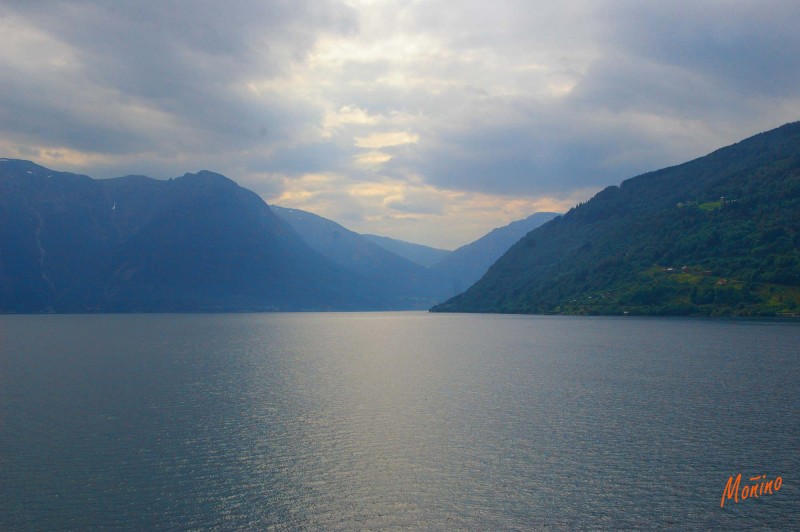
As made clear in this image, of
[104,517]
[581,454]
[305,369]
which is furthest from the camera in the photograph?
[305,369]

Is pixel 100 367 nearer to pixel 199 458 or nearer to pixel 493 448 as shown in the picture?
pixel 199 458

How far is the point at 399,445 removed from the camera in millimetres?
55344

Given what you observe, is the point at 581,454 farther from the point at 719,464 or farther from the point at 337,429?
the point at 337,429

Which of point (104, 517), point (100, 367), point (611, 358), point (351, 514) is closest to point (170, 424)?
point (104, 517)

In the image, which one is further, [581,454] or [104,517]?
[581,454]

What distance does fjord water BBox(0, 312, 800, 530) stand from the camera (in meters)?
38.8

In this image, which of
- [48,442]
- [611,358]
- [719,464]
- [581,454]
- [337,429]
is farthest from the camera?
[611,358]

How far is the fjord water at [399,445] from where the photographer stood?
38.8 metres

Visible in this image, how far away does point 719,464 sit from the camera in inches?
1886

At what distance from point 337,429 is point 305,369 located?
5414 cm

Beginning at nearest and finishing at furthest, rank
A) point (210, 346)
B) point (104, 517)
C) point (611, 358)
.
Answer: point (104, 517)
point (611, 358)
point (210, 346)

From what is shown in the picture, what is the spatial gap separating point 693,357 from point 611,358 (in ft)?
54.2

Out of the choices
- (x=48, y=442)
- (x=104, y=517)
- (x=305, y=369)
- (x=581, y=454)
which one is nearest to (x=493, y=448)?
(x=581, y=454)

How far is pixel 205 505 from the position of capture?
3972 cm
